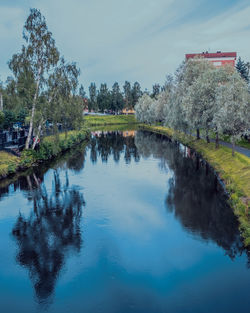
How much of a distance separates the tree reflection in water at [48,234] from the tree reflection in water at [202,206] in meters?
8.17

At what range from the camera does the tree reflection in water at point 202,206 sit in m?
19.8

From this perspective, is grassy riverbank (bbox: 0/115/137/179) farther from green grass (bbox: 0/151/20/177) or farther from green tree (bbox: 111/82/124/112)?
green tree (bbox: 111/82/124/112)

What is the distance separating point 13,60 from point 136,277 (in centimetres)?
3579

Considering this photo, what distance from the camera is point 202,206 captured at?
25.5 metres

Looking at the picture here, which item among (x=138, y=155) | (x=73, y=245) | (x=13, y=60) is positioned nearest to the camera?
(x=73, y=245)

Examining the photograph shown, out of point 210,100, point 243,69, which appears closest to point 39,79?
point 210,100

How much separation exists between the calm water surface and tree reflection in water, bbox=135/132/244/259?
0.08m

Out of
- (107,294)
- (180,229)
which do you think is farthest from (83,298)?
(180,229)

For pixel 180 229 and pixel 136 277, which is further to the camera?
pixel 180 229

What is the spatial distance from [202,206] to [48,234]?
12.8m

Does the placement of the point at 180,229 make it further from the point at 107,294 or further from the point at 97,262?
the point at 107,294

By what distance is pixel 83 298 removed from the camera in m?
13.9

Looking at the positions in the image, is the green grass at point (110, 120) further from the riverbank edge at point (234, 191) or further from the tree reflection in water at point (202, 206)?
the tree reflection in water at point (202, 206)

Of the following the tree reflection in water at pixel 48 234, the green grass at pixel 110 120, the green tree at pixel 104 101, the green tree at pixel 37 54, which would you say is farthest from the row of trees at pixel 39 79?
the green tree at pixel 104 101
